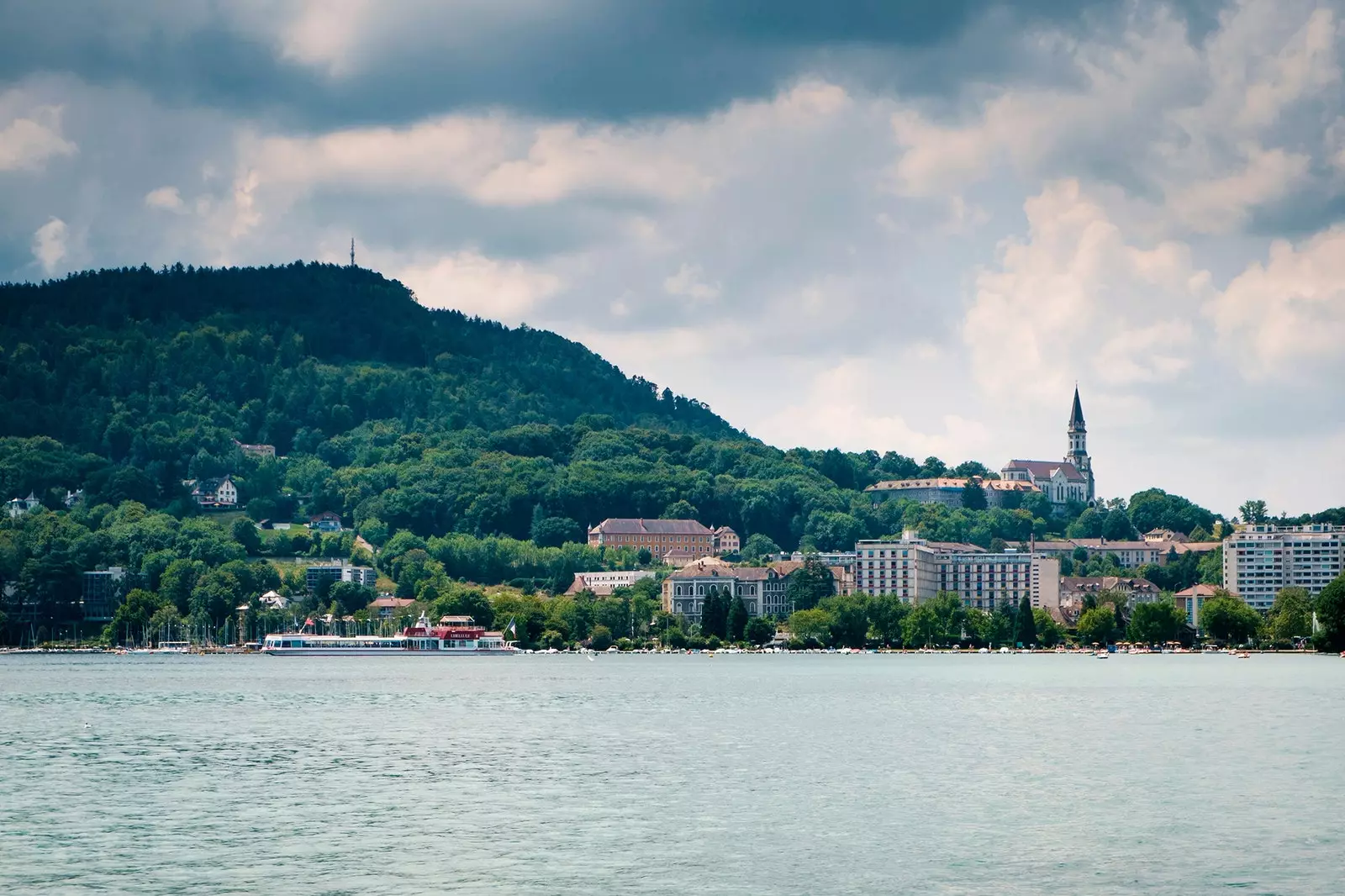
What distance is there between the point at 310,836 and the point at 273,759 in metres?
19.5

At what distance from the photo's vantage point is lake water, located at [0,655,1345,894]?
131 ft

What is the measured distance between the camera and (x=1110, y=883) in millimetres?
38562

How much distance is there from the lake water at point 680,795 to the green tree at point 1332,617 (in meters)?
77.8

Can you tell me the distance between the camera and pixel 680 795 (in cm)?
5284

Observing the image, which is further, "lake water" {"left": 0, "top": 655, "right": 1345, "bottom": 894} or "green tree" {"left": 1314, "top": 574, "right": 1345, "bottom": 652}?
"green tree" {"left": 1314, "top": 574, "right": 1345, "bottom": 652}

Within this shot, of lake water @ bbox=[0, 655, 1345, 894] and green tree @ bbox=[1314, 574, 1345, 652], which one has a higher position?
green tree @ bbox=[1314, 574, 1345, 652]

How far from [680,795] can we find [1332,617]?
137 metres

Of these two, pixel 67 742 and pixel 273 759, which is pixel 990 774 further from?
pixel 67 742

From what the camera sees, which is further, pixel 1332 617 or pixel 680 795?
pixel 1332 617

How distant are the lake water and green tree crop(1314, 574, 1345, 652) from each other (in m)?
77.8

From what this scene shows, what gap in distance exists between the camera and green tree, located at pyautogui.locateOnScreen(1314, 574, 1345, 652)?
176m

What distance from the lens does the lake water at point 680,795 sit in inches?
1575

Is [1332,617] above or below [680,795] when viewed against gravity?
above

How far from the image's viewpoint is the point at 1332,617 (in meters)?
177
